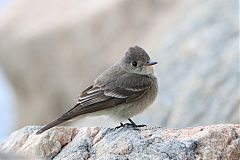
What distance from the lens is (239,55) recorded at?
10578 millimetres

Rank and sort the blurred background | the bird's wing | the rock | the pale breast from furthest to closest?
the blurred background, the pale breast, the bird's wing, the rock

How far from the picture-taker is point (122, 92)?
803cm

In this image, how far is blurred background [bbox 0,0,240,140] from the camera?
10.5 meters

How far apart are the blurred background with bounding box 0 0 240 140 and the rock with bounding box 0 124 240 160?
3094 mm

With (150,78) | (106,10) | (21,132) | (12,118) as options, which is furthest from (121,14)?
(21,132)

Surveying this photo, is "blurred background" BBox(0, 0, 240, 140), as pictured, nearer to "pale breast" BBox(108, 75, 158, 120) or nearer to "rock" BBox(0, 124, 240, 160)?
"pale breast" BBox(108, 75, 158, 120)

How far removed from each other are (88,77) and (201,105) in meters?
4.45

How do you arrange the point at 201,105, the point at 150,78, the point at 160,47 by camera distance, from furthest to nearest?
the point at 160,47, the point at 201,105, the point at 150,78

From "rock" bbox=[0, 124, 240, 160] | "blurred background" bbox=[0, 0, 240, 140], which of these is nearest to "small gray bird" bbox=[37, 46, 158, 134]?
"rock" bbox=[0, 124, 240, 160]

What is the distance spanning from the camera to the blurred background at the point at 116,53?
1051 cm

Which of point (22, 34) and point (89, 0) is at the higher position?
point (89, 0)

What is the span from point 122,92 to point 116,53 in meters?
5.78

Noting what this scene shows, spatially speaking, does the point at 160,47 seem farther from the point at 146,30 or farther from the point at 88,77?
the point at 88,77

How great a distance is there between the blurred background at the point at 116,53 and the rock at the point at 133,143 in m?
3.09
